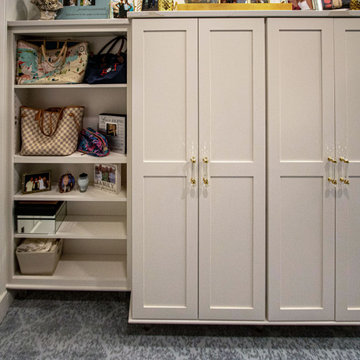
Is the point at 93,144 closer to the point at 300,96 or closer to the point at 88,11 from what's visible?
the point at 88,11

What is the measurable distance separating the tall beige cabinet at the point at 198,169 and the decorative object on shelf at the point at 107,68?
1.21 ft

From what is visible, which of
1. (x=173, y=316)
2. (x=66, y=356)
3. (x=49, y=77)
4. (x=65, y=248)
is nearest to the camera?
(x=66, y=356)

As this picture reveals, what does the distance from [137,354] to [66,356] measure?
40 centimetres

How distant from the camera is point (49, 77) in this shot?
1.96m

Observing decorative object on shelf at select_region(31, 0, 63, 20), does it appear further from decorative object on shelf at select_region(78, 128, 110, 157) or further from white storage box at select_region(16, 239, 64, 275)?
white storage box at select_region(16, 239, 64, 275)

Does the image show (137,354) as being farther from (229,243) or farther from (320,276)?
(320,276)

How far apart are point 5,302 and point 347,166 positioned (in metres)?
2.35

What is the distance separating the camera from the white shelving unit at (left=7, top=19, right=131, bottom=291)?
6.17ft

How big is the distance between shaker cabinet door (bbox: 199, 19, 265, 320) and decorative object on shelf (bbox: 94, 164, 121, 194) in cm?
68

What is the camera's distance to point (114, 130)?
2.05 metres

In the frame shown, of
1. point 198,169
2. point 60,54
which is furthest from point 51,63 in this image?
point 198,169

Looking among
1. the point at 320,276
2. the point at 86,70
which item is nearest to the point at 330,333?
the point at 320,276

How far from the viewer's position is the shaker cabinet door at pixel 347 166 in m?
1.60

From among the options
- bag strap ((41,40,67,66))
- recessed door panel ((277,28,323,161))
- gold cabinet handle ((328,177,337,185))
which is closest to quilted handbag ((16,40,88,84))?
bag strap ((41,40,67,66))
